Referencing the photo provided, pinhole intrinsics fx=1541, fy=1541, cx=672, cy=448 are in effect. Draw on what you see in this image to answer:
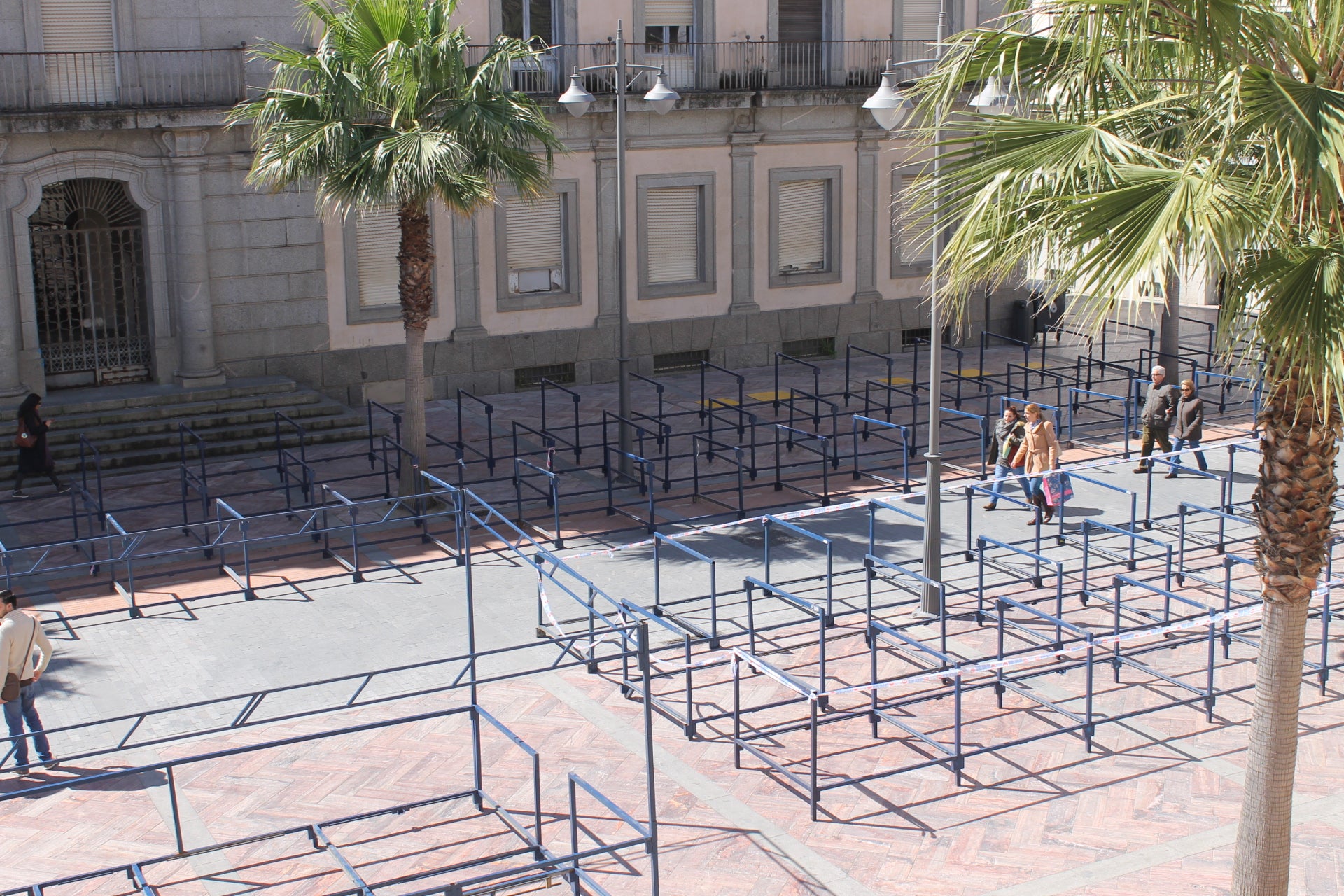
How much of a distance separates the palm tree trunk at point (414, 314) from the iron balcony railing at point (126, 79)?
18.4 feet

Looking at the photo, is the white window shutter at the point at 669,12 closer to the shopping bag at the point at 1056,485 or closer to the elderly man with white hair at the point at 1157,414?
the elderly man with white hair at the point at 1157,414

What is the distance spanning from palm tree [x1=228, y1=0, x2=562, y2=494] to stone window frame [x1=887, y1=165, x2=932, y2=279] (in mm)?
12094

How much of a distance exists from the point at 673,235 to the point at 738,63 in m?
3.14

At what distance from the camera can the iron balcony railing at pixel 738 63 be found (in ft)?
82.2

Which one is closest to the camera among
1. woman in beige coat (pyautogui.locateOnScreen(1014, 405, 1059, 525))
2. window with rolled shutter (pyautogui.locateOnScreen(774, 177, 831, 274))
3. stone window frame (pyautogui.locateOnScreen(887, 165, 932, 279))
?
woman in beige coat (pyautogui.locateOnScreen(1014, 405, 1059, 525))

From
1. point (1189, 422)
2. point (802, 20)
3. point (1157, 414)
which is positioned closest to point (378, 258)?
point (802, 20)

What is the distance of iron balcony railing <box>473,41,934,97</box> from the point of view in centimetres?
2506

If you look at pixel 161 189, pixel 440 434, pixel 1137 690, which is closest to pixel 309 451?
pixel 440 434

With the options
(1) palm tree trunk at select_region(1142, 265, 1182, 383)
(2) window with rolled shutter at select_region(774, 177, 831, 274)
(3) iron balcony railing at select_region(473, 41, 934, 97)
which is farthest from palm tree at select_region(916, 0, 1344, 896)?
(2) window with rolled shutter at select_region(774, 177, 831, 274)

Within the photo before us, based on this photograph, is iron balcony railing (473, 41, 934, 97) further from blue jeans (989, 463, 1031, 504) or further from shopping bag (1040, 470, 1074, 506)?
shopping bag (1040, 470, 1074, 506)

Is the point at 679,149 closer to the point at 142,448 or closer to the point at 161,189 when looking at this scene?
the point at 161,189

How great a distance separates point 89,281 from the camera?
2253 cm

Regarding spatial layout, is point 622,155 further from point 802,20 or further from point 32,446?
point 802,20

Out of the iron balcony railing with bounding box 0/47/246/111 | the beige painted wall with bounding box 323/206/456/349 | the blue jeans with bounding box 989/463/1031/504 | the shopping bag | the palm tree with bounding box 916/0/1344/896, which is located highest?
the iron balcony railing with bounding box 0/47/246/111
